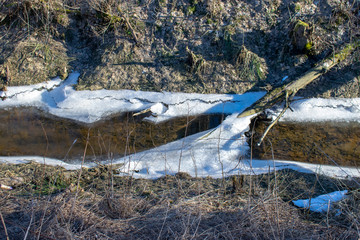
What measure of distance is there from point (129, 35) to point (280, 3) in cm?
432

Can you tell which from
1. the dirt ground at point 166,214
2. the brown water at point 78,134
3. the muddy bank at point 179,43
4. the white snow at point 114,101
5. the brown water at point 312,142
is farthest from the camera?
the muddy bank at point 179,43

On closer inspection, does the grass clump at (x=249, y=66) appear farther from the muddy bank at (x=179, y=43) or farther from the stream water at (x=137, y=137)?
the stream water at (x=137, y=137)

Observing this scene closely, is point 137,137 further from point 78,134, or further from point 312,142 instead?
point 312,142

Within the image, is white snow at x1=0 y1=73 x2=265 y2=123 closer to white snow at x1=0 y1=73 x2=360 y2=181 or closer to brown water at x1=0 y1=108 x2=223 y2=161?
white snow at x1=0 y1=73 x2=360 y2=181

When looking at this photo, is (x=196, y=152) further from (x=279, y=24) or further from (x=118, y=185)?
(x=279, y=24)

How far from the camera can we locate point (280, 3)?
333 inches

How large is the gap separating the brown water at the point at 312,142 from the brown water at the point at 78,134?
4.06ft

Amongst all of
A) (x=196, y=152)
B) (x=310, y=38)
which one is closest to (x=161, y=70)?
(x=196, y=152)

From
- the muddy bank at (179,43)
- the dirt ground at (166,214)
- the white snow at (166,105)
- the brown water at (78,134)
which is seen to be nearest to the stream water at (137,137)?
the brown water at (78,134)

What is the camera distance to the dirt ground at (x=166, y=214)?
2584 mm

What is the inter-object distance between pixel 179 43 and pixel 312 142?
13.9ft

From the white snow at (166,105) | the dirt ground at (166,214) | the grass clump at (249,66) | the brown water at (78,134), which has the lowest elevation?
the brown water at (78,134)

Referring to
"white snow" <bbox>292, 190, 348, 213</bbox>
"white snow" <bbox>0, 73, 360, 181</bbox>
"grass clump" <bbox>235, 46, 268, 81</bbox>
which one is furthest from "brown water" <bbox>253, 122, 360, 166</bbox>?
"grass clump" <bbox>235, 46, 268, 81</bbox>

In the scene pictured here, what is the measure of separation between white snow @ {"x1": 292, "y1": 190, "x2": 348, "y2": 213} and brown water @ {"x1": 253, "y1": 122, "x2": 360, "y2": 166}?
1.37 meters
